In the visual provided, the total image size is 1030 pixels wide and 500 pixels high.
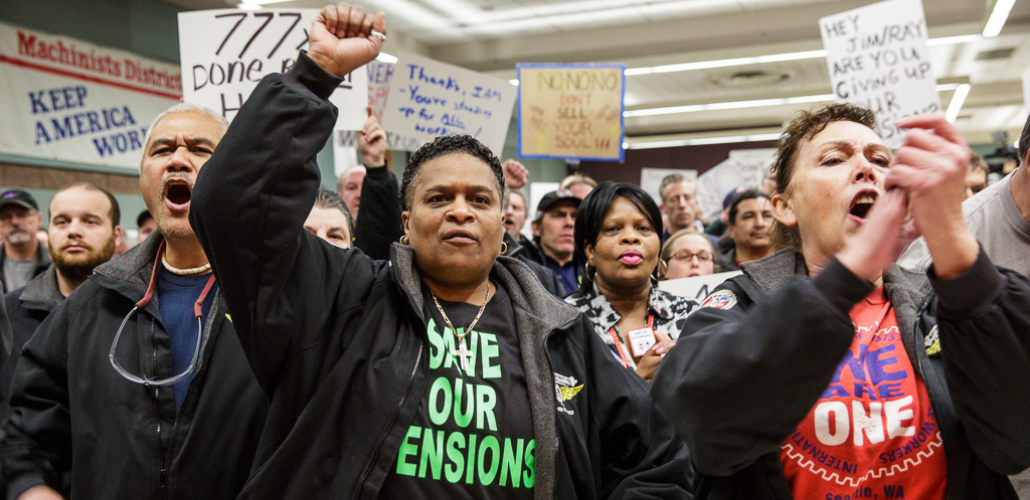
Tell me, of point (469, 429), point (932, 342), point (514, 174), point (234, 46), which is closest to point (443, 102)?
point (514, 174)

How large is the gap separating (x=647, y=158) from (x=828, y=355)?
18.2 meters

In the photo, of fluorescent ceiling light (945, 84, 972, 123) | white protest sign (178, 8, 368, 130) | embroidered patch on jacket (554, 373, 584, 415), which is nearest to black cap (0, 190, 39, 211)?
white protest sign (178, 8, 368, 130)

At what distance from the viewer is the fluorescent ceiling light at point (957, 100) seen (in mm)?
13108

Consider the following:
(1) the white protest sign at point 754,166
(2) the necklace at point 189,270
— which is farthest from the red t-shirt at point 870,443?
(1) the white protest sign at point 754,166

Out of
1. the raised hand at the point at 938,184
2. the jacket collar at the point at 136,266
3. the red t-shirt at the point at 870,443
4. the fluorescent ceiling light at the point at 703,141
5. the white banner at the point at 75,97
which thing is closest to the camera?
the raised hand at the point at 938,184

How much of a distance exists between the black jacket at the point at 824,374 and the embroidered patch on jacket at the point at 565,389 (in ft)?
1.40

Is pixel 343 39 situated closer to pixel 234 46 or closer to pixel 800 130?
pixel 800 130

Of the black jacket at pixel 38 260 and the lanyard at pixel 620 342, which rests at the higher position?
the black jacket at pixel 38 260

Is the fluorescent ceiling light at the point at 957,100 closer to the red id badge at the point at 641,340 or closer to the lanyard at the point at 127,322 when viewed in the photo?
the red id badge at the point at 641,340

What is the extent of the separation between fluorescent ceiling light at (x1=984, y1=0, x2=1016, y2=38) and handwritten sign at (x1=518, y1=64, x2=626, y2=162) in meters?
5.78

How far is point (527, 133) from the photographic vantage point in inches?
216

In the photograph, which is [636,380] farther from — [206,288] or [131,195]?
[131,195]

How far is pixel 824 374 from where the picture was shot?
1.10 meters

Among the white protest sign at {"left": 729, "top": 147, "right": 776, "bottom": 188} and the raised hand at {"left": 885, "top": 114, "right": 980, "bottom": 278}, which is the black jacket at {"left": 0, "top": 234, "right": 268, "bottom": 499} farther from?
the white protest sign at {"left": 729, "top": 147, "right": 776, "bottom": 188}
